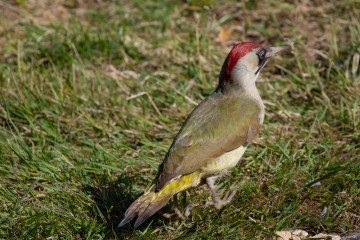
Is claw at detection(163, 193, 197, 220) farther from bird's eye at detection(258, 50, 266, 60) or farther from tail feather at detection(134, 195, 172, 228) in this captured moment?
bird's eye at detection(258, 50, 266, 60)

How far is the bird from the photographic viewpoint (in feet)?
14.0

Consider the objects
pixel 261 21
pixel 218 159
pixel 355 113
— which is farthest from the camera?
pixel 261 21

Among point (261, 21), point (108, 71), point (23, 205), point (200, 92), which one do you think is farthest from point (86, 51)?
point (23, 205)

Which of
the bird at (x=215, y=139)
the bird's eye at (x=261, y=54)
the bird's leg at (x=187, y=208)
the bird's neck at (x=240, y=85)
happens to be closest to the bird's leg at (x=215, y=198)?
the bird at (x=215, y=139)

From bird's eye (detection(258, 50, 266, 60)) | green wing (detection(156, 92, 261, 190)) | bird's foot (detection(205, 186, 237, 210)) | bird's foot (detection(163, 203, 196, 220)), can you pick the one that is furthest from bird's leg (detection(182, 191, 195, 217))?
bird's eye (detection(258, 50, 266, 60))

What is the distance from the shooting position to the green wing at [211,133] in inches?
169

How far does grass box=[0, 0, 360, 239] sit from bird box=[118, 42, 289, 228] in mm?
243

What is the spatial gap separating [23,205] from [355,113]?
2.51m

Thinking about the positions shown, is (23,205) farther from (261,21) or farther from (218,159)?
(261,21)

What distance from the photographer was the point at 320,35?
667cm

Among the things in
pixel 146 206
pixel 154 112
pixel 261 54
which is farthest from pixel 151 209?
pixel 154 112

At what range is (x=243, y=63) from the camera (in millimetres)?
4770

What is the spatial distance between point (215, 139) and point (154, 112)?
5.01 ft

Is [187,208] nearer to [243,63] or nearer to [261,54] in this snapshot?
[243,63]
